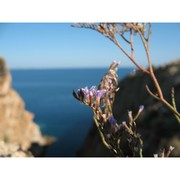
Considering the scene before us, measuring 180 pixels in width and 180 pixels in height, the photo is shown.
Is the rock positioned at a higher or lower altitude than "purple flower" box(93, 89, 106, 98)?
lower

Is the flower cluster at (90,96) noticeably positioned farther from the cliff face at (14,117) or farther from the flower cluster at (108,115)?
the cliff face at (14,117)

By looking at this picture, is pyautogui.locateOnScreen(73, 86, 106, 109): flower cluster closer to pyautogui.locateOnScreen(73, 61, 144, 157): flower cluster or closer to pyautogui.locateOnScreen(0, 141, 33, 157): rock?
pyautogui.locateOnScreen(73, 61, 144, 157): flower cluster

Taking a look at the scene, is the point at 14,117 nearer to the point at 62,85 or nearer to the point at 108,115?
the point at 62,85

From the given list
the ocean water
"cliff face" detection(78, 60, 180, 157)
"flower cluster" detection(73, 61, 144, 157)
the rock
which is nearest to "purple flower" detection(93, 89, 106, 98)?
"flower cluster" detection(73, 61, 144, 157)

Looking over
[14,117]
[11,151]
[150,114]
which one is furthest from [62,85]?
[14,117]
